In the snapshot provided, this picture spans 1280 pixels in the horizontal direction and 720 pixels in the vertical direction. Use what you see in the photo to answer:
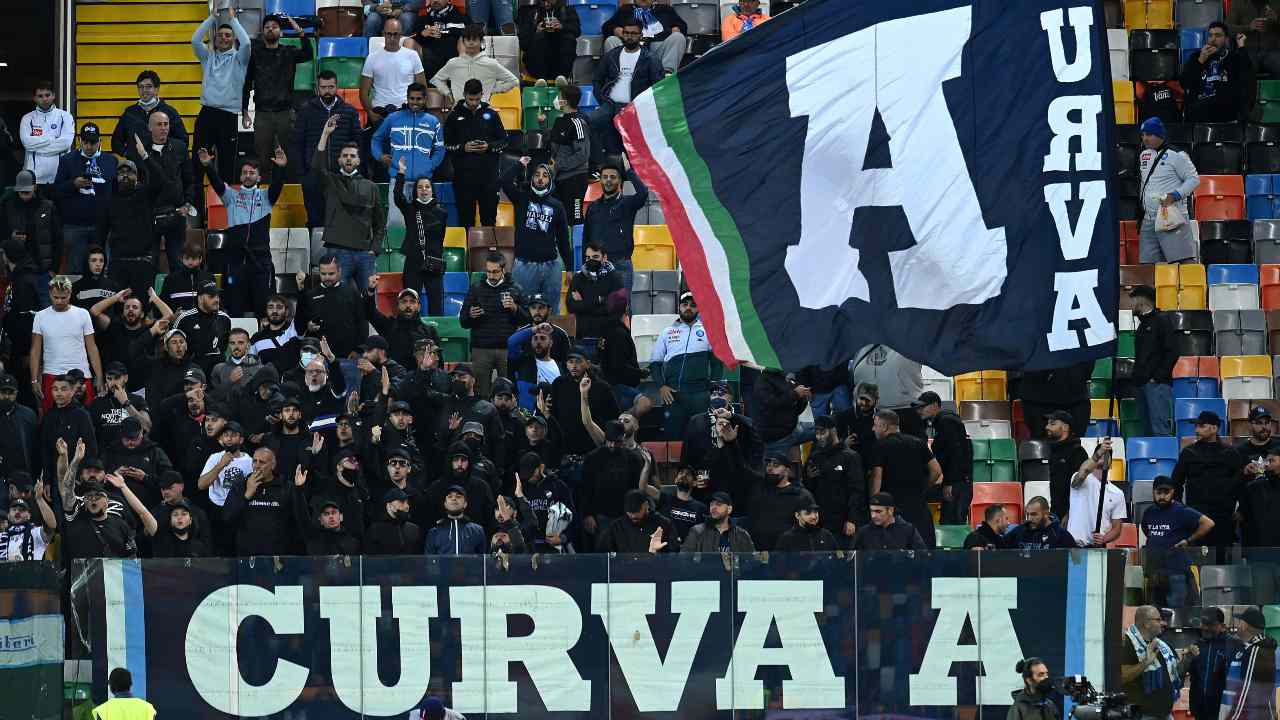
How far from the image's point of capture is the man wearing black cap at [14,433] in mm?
21344

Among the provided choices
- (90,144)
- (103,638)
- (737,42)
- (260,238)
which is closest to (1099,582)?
(737,42)

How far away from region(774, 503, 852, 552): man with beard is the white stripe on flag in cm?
458

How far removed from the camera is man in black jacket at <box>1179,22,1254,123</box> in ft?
86.6

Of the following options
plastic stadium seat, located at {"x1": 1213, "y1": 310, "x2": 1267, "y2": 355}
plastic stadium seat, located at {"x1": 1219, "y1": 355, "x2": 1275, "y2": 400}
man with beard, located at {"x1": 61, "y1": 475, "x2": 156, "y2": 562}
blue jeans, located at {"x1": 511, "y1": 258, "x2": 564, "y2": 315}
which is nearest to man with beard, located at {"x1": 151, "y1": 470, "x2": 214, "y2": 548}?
man with beard, located at {"x1": 61, "y1": 475, "x2": 156, "y2": 562}

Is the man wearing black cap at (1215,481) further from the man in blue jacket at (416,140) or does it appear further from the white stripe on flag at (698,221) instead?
the man in blue jacket at (416,140)

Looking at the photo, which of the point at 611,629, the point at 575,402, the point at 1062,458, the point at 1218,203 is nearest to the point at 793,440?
the point at 575,402

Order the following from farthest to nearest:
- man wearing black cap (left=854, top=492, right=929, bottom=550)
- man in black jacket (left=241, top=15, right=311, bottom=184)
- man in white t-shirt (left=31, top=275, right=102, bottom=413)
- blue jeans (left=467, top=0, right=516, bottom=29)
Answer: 1. blue jeans (left=467, top=0, right=516, bottom=29)
2. man in black jacket (left=241, top=15, right=311, bottom=184)
3. man in white t-shirt (left=31, top=275, right=102, bottom=413)
4. man wearing black cap (left=854, top=492, right=929, bottom=550)

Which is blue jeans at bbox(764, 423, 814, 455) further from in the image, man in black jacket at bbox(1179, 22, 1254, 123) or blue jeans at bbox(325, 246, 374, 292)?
man in black jacket at bbox(1179, 22, 1254, 123)

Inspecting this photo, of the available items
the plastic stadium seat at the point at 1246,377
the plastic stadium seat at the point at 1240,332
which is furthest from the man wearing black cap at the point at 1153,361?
the plastic stadium seat at the point at 1240,332

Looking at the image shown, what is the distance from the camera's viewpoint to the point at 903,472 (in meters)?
20.5

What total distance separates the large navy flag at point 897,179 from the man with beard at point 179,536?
19.7 feet

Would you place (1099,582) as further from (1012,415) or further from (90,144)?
(90,144)

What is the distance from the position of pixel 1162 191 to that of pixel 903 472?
624 centimetres

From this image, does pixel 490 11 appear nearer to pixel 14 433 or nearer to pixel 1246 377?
pixel 14 433
